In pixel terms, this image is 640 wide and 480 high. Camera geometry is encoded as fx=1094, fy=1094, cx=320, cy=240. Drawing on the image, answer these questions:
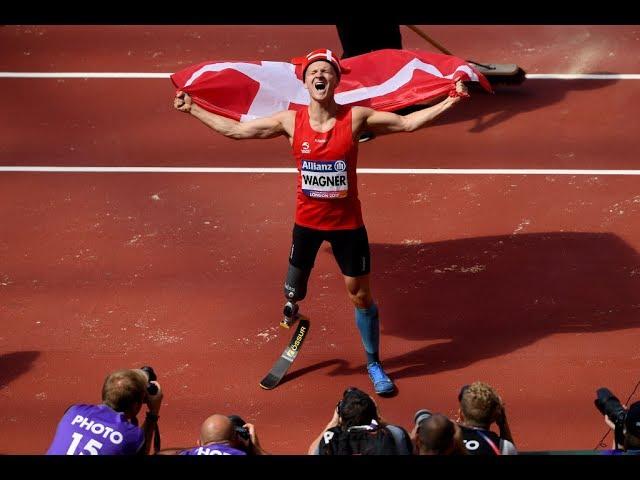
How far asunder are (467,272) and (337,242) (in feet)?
7.14

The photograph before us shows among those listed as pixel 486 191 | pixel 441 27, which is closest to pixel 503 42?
pixel 441 27

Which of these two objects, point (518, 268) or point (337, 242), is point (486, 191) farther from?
point (337, 242)

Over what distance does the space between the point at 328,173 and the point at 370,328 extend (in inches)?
51.8

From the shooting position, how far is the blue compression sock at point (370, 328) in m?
8.77

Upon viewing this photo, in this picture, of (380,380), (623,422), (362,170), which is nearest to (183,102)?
(380,380)

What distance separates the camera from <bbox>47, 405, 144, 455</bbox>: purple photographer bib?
21.7 ft

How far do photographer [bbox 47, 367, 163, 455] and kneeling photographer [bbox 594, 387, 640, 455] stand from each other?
9.57ft

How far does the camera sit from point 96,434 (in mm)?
6664

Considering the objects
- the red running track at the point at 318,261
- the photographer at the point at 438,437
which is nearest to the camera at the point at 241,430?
the photographer at the point at 438,437

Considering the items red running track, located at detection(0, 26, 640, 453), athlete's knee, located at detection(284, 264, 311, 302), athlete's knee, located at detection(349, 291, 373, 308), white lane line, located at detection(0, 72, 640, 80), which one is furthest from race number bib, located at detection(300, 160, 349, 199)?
white lane line, located at detection(0, 72, 640, 80)

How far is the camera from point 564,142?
12391 millimetres

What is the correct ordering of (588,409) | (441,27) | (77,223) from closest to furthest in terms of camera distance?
(588,409) < (77,223) < (441,27)

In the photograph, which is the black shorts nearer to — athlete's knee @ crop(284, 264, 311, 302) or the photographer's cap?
athlete's knee @ crop(284, 264, 311, 302)

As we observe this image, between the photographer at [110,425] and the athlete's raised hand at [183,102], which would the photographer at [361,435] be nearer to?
the photographer at [110,425]
